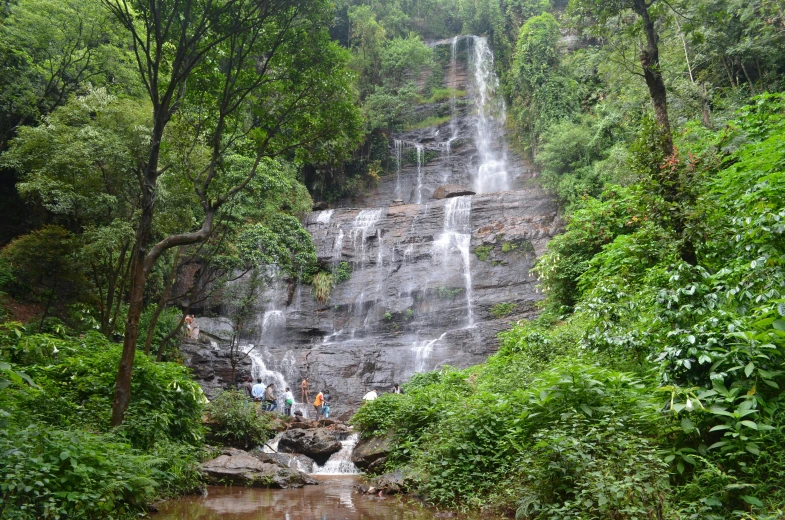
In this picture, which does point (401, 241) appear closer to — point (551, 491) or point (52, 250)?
point (52, 250)

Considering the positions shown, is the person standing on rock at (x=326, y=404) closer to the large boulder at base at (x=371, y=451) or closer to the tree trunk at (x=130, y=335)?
the large boulder at base at (x=371, y=451)

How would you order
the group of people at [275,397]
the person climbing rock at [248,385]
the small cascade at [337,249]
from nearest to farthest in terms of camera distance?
1. the group of people at [275,397]
2. the person climbing rock at [248,385]
3. the small cascade at [337,249]

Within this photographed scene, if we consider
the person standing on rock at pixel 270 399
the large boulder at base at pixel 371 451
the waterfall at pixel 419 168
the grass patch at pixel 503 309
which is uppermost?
the waterfall at pixel 419 168

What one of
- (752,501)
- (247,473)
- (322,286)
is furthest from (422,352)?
(752,501)

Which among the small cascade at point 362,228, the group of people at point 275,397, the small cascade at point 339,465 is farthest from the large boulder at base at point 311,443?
the small cascade at point 362,228

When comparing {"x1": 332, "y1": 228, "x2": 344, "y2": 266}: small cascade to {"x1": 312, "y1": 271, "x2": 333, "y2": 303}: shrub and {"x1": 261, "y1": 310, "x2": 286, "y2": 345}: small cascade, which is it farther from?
{"x1": 261, "y1": 310, "x2": 286, "y2": 345}: small cascade

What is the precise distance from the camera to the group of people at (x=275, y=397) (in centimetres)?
1698

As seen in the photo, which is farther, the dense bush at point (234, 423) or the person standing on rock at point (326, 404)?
the person standing on rock at point (326, 404)

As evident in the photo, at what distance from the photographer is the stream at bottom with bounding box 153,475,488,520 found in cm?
620

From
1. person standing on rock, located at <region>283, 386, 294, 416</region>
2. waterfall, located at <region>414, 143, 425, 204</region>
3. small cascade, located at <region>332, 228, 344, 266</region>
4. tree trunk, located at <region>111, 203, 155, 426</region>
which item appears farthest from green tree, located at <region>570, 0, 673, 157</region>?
waterfall, located at <region>414, 143, 425, 204</region>

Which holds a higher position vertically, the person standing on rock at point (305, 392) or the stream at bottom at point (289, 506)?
the stream at bottom at point (289, 506)

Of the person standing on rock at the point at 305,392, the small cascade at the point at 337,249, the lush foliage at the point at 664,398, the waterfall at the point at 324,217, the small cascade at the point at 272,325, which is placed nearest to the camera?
the lush foliage at the point at 664,398

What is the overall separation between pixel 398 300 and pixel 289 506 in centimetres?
1591

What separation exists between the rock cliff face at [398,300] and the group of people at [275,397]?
390mm
